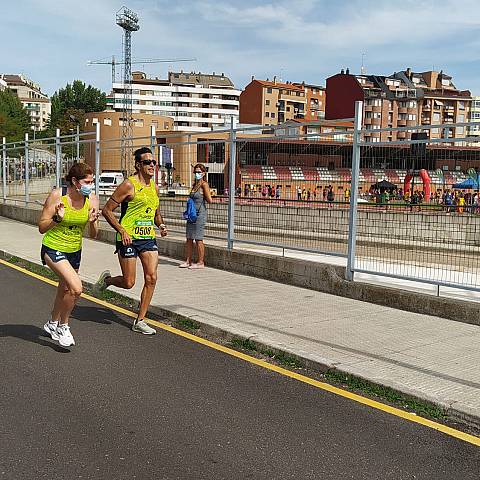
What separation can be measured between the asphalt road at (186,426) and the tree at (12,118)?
271 feet

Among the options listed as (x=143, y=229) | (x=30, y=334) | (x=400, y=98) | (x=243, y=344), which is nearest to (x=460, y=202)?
(x=243, y=344)

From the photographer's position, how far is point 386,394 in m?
4.73

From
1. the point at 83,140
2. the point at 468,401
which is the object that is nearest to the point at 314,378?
the point at 468,401

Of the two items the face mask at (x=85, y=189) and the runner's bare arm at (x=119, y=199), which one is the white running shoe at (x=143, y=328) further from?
the face mask at (x=85, y=189)

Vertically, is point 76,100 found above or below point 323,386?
above

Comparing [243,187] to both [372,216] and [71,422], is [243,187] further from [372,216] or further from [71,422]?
[71,422]

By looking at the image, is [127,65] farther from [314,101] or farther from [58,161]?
[58,161]

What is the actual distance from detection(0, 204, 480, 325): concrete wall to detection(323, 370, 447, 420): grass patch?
8.25 ft

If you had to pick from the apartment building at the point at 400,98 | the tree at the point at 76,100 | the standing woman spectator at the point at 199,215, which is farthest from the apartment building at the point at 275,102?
the standing woman spectator at the point at 199,215

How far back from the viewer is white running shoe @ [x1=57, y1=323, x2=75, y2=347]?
5809 mm

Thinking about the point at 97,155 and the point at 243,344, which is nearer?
the point at 243,344

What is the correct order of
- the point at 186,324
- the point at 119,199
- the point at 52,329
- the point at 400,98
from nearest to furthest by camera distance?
the point at 52,329 → the point at 119,199 → the point at 186,324 → the point at 400,98

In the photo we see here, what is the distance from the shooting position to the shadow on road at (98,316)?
7.00 m

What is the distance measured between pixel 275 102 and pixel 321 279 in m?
102
